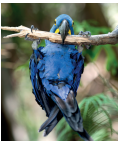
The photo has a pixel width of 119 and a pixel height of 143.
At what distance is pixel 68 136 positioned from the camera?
6.83ft

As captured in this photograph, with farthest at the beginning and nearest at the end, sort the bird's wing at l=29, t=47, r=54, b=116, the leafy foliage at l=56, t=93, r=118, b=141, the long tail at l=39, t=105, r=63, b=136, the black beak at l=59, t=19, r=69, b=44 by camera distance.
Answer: the leafy foliage at l=56, t=93, r=118, b=141 → the bird's wing at l=29, t=47, r=54, b=116 → the long tail at l=39, t=105, r=63, b=136 → the black beak at l=59, t=19, r=69, b=44

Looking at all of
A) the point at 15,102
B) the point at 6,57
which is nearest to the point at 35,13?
the point at 6,57

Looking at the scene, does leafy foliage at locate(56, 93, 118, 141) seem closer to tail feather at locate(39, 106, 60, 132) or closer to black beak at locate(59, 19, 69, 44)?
tail feather at locate(39, 106, 60, 132)

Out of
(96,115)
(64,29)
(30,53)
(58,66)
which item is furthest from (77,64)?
(30,53)

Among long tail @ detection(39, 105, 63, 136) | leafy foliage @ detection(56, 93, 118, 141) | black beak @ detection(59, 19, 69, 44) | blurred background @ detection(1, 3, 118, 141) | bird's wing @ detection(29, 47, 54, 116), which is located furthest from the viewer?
blurred background @ detection(1, 3, 118, 141)

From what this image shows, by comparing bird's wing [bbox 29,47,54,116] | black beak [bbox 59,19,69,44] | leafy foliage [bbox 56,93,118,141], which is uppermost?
black beak [bbox 59,19,69,44]

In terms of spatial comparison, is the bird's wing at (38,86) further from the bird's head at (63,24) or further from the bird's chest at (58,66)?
the bird's head at (63,24)

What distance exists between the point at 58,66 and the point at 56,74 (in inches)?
3.0

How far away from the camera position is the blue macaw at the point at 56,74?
131 cm

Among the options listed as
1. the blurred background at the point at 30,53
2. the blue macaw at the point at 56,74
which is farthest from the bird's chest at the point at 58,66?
the blurred background at the point at 30,53

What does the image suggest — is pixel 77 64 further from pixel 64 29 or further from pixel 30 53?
pixel 30 53

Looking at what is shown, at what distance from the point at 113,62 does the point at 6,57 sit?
2021mm

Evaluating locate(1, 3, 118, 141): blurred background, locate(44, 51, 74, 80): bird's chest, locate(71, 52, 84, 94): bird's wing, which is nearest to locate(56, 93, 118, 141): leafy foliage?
locate(1, 3, 118, 141): blurred background

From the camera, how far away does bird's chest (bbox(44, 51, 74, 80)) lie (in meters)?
1.37
